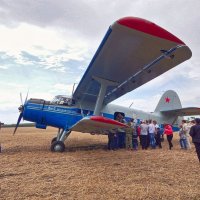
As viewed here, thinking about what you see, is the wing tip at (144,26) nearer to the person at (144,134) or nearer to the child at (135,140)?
the child at (135,140)

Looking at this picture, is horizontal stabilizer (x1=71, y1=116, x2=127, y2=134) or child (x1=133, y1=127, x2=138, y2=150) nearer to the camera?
horizontal stabilizer (x1=71, y1=116, x2=127, y2=134)

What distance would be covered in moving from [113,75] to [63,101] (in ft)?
10.4

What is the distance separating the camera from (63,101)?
1151cm

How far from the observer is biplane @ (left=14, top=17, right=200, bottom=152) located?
6328mm

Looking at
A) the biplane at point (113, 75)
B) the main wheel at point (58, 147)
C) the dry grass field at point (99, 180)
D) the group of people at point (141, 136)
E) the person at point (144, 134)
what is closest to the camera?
the dry grass field at point (99, 180)

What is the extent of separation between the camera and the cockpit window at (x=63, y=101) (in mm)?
11391

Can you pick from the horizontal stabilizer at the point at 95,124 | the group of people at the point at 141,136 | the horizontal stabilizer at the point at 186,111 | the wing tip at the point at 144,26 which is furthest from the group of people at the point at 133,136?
the wing tip at the point at 144,26

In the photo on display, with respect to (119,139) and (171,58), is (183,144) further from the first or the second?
(171,58)

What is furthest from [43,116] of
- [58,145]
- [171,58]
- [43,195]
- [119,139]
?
[43,195]

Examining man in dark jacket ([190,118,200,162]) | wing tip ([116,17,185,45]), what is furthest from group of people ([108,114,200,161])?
wing tip ([116,17,185,45])

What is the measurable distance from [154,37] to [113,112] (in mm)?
7117

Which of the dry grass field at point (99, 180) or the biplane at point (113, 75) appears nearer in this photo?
the dry grass field at point (99, 180)

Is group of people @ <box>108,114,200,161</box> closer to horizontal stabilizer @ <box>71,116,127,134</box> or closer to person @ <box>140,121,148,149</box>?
person @ <box>140,121,148,149</box>

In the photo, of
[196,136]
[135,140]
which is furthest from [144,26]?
[135,140]
